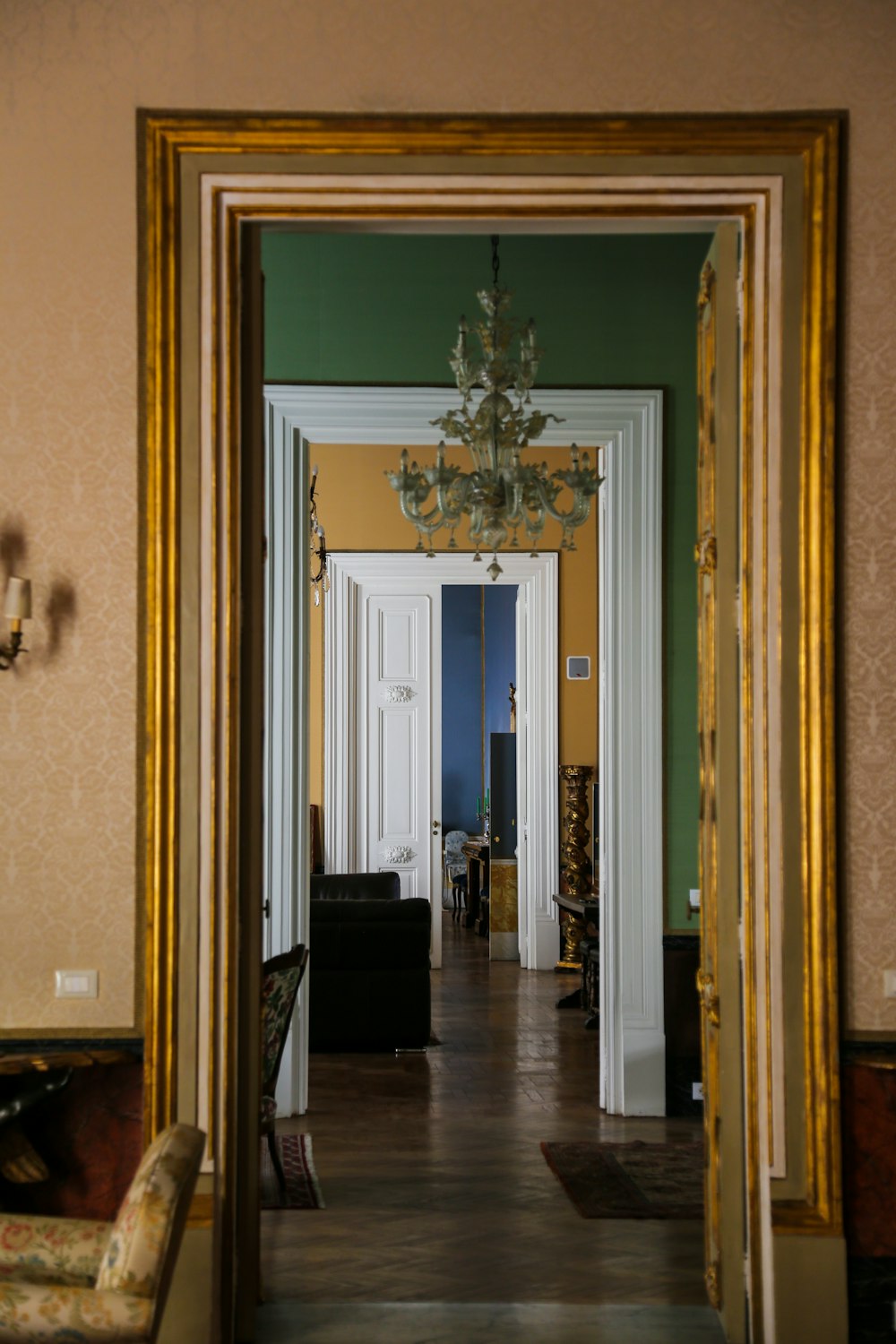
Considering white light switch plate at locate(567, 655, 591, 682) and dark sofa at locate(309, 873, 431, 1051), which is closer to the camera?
dark sofa at locate(309, 873, 431, 1051)

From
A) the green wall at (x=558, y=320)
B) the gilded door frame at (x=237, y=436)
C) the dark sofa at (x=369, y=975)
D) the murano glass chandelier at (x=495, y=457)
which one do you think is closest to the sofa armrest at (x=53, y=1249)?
the gilded door frame at (x=237, y=436)

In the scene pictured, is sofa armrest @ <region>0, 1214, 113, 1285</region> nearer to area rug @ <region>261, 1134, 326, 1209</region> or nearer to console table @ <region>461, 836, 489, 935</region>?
area rug @ <region>261, 1134, 326, 1209</region>

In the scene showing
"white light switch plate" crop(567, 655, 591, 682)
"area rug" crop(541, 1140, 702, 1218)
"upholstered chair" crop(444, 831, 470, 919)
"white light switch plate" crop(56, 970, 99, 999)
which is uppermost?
"white light switch plate" crop(567, 655, 591, 682)

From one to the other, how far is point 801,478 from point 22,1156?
8.52 ft

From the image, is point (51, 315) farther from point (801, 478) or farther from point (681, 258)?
point (681, 258)

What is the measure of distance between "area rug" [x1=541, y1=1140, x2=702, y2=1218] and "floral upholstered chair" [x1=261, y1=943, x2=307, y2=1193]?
1157 mm

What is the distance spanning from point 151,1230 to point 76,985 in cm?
111

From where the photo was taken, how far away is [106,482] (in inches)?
138

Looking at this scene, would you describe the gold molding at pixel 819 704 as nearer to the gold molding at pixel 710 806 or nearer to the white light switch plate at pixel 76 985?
the gold molding at pixel 710 806

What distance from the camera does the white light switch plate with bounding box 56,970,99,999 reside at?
3.45m

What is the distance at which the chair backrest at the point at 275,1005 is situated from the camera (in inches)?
193

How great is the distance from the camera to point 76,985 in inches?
136

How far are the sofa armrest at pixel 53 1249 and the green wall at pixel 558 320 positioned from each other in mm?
4063

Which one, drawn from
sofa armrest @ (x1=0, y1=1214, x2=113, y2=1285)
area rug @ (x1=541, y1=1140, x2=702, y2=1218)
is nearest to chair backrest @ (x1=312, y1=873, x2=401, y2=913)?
area rug @ (x1=541, y1=1140, x2=702, y2=1218)
